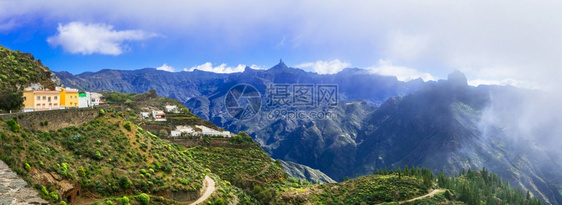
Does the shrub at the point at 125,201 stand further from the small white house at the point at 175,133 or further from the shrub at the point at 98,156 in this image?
the small white house at the point at 175,133

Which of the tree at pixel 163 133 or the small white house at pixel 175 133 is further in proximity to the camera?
the small white house at pixel 175 133

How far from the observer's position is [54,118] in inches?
1813

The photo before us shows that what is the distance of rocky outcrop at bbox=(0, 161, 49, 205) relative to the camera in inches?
848

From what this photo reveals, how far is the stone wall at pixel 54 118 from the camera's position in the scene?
40.6 m

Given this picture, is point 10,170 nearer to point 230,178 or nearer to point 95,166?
point 95,166

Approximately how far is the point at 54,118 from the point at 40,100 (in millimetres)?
7453

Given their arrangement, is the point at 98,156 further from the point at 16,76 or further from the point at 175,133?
the point at 175,133

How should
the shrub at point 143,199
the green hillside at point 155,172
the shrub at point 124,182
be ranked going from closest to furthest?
the green hillside at point 155,172 < the shrub at point 143,199 < the shrub at point 124,182

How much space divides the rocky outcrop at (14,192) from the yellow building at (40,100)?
28.9 meters

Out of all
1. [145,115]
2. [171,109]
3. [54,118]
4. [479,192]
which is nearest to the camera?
[54,118]

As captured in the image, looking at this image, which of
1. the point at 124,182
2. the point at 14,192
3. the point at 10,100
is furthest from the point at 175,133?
the point at 14,192

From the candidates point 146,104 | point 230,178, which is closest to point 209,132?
point 230,178

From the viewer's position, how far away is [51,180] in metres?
33.9

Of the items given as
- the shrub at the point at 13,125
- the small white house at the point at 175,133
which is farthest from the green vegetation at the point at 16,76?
the small white house at the point at 175,133
